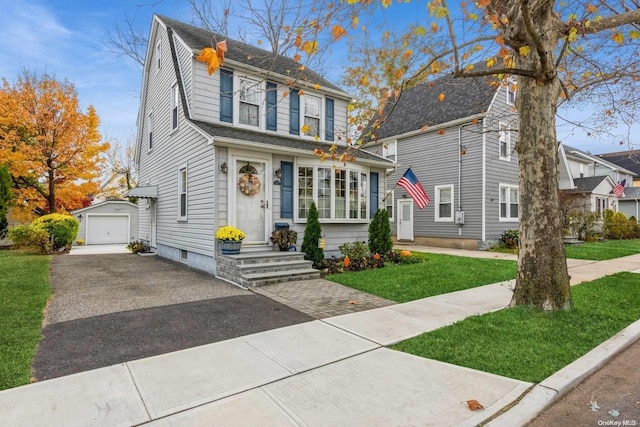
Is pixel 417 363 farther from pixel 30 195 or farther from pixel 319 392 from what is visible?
pixel 30 195

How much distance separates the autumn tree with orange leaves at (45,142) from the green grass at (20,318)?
10.4 metres

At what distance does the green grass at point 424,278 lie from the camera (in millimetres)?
6816

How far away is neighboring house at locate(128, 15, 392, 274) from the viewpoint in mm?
8938

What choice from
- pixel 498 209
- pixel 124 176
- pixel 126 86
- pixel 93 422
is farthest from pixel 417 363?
pixel 124 176

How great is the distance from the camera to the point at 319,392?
293 centimetres

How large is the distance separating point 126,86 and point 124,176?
16.2 m

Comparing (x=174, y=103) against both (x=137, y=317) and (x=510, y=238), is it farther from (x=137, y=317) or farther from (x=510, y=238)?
(x=510, y=238)

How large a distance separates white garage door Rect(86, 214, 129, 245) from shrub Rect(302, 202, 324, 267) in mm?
16903

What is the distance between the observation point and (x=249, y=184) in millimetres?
9203

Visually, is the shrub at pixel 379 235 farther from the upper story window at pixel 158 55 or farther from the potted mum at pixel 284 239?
the upper story window at pixel 158 55

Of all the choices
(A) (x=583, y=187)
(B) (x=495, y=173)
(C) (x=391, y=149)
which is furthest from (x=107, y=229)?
(A) (x=583, y=187)

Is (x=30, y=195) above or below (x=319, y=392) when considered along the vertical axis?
above

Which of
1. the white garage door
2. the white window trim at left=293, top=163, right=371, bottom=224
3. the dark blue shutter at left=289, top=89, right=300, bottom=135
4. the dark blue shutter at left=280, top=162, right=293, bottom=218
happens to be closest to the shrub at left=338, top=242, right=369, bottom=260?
the white window trim at left=293, top=163, right=371, bottom=224

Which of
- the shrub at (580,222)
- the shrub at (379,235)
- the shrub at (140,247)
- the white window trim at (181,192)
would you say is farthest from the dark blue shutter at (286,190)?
the shrub at (580,222)
